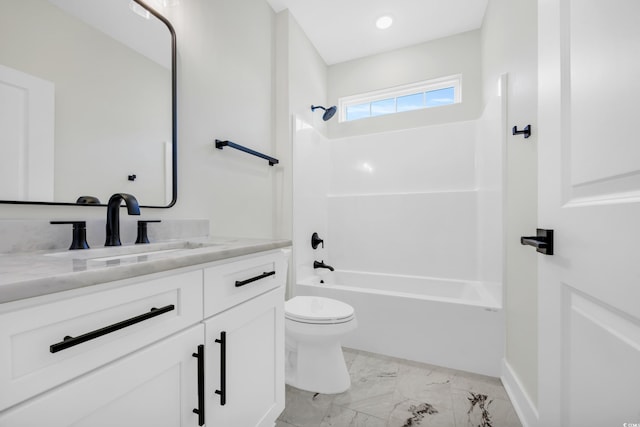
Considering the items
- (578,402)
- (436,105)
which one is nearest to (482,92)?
(436,105)

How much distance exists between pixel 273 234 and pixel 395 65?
6.94ft

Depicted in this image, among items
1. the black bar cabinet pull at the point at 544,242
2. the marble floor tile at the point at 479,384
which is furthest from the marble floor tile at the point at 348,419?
the black bar cabinet pull at the point at 544,242

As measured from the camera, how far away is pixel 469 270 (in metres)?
2.44

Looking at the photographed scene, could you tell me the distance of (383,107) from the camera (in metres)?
2.94

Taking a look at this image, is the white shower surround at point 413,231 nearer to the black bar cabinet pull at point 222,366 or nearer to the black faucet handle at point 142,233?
the black faucet handle at point 142,233

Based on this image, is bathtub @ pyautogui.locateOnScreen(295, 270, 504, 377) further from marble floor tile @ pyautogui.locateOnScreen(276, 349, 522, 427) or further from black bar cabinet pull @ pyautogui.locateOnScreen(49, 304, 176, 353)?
black bar cabinet pull @ pyautogui.locateOnScreen(49, 304, 176, 353)

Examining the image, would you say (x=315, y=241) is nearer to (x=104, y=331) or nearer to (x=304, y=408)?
(x=304, y=408)

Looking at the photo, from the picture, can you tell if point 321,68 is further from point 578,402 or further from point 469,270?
point 578,402

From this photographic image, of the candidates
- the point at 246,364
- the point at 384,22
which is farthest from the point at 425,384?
the point at 384,22

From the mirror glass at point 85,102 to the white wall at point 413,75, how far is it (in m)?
2.01

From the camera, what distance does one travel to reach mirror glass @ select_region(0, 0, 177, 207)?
86 centimetres

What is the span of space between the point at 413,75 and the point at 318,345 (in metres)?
2.61

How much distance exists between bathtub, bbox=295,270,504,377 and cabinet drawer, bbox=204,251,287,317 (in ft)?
3.45

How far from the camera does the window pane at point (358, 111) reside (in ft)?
9.91
